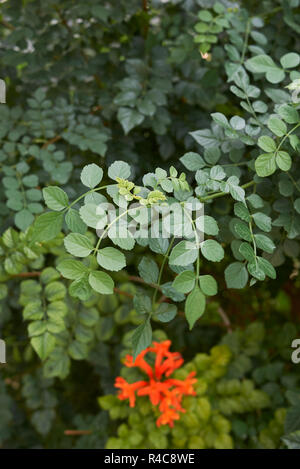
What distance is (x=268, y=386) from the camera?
1001mm

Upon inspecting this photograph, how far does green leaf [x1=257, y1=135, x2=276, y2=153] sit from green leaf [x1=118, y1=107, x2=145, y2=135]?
0.35 metres

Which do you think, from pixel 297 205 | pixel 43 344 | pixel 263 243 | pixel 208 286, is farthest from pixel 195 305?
pixel 43 344

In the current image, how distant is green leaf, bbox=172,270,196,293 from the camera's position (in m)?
0.50

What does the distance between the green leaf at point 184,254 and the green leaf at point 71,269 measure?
10 cm

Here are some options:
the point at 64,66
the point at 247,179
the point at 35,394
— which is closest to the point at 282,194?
the point at 247,179

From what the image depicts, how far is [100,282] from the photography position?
0.49 metres

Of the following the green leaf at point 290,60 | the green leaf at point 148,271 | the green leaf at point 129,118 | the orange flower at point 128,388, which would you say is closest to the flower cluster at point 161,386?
the orange flower at point 128,388

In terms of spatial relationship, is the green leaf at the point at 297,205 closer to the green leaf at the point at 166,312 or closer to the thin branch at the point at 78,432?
the green leaf at the point at 166,312

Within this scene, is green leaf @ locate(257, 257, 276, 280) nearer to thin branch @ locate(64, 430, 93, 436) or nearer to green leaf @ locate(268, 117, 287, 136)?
green leaf @ locate(268, 117, 287, 136)

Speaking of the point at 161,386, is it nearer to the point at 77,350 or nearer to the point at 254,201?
the point at 77,350

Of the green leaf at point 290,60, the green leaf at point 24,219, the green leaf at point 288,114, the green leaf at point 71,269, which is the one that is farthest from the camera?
the green leaf at point 24,219

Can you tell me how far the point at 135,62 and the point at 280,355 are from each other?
0.76m

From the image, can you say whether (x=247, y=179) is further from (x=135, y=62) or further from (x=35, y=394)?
(x=35, y=394)

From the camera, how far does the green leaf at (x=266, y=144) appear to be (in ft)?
1.85
